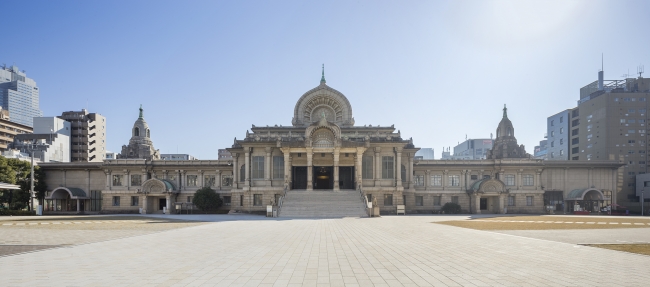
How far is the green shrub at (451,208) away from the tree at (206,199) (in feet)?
125

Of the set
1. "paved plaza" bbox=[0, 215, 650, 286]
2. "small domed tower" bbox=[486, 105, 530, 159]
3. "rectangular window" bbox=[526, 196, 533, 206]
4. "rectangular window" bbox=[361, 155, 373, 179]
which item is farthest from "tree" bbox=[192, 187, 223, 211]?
"small domed tower" bbox=[486, 105, 530, 159]

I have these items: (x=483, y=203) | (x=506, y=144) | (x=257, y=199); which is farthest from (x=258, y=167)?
(x=506, y=144)

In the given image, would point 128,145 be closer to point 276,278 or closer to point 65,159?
point 65,159

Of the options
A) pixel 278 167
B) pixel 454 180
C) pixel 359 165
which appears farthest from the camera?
pixel 454 180

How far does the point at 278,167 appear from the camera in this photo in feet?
225

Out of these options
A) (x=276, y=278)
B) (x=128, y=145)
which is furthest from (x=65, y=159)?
(x=276, y=278)

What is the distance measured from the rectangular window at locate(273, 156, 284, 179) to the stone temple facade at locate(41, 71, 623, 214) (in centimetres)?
17

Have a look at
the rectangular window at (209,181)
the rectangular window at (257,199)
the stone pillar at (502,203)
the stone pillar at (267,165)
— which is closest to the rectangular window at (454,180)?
the stone pillar at (502,203)

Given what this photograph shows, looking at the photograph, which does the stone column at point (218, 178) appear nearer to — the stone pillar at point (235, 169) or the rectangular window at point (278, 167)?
the stone pillar at point (235, 169)

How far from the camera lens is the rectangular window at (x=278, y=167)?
6856 centimetres

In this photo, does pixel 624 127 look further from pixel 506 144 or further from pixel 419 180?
pixel 419 180

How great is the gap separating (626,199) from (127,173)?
10465 cm

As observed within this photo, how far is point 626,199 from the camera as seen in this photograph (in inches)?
3661

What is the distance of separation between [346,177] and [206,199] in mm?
24133
